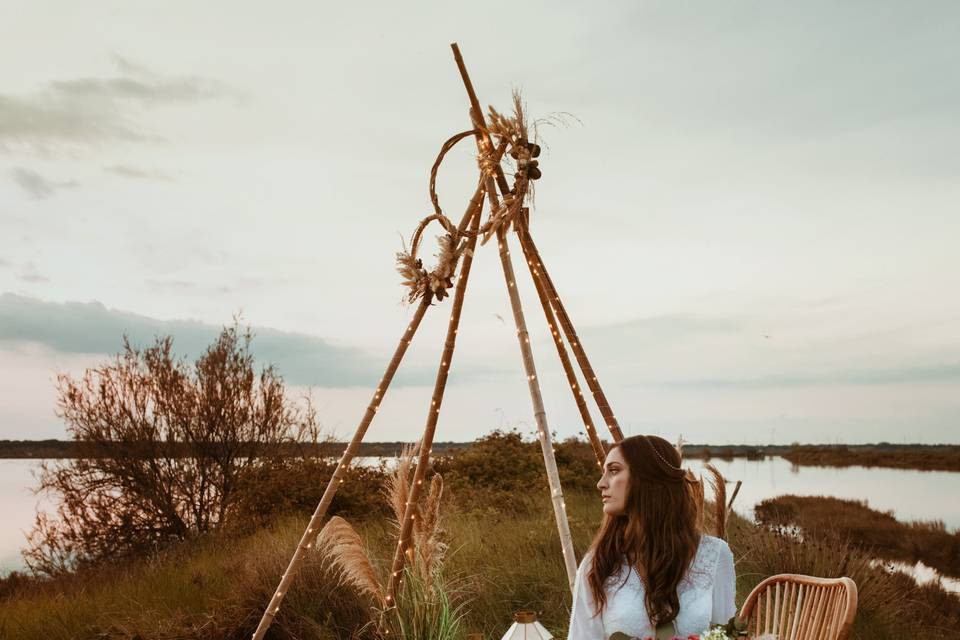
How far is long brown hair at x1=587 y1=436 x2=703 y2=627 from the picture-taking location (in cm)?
229

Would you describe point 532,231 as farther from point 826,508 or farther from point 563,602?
point 826,508

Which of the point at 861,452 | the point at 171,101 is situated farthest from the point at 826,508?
the point at 861,452

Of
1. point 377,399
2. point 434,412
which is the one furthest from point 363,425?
point 434,412

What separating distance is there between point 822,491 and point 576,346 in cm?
1661

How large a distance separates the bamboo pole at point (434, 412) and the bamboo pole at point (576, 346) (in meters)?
0.32

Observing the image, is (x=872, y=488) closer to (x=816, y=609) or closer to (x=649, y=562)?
(x=816, y=609)

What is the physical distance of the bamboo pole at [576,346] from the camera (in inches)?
158

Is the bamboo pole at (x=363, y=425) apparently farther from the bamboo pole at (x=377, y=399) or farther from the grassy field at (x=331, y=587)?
the grassy field at (x=331, y=587)

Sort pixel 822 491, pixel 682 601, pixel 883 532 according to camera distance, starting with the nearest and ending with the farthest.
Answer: pixel 682 601 → pixel 883 532 → pixel 822 491

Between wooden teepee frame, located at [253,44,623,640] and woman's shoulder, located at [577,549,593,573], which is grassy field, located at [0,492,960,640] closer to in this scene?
wooden teepee frame, located at [253,44,623,640]

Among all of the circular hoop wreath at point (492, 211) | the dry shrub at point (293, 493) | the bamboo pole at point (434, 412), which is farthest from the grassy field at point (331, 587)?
the circular hoop wreath at point (492, 211)

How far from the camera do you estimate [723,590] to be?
2.35 metres

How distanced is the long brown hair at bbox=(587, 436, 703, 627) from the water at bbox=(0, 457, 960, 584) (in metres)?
1.74

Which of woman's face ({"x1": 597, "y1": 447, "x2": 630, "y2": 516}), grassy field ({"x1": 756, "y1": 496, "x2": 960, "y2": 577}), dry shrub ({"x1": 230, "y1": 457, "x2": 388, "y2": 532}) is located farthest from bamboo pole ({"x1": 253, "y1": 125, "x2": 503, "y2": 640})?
grassy field ({"x1": 756, "y1": 496, "x2": 960, "y2": 577})
